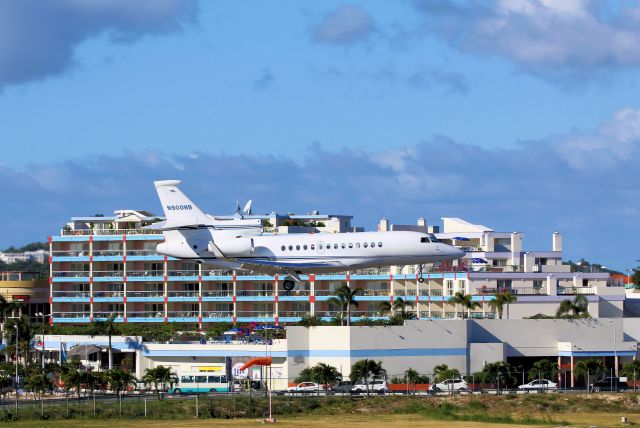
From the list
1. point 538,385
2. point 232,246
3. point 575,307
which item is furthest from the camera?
point 575,307

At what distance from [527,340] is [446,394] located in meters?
29.5

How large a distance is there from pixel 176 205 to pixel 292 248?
14.9 meters

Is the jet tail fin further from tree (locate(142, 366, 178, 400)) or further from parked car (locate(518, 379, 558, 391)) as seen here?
parked car (locate(518, 379, 558, 391))

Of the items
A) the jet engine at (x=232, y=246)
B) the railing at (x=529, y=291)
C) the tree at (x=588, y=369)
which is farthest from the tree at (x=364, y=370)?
the railing at (x=529, y=291)

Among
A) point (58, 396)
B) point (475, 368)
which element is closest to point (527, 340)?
point (475, 368)

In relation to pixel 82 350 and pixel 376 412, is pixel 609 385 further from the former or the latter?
pixel 82 350

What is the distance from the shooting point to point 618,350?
16250cm

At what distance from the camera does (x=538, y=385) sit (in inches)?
5837

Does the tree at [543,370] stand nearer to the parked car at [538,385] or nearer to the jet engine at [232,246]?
the parked car at [538,385]

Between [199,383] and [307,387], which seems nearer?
[307,387]

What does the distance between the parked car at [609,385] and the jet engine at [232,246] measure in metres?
42.3

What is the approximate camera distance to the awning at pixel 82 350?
185 meters

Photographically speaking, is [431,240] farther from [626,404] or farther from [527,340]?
[527,340]

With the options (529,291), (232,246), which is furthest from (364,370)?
(529,291)
